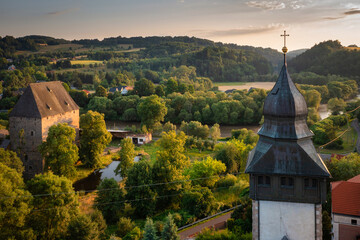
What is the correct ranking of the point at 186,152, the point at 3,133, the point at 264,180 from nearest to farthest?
the point at 264,180 < the point at 3,133 < the point at 186,152

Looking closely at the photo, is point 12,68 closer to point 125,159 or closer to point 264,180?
point 125,159

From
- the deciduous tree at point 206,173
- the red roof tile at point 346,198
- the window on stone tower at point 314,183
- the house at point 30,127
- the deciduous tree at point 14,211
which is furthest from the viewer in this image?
the house at point 30,127

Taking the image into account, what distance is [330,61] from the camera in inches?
3423

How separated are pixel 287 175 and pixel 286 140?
1.19m

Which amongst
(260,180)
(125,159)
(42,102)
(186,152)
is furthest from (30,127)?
(260,180)

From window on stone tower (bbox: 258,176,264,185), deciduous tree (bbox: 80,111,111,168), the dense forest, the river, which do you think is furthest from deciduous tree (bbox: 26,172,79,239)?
deciduous tree (bbox: 80,111,111,168)

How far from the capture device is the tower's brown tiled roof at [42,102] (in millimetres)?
32375

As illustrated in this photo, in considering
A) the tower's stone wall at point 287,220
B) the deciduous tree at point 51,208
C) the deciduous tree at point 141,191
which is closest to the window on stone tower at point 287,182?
the tower's stone wall at point 287,220

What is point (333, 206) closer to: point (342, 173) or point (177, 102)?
point (342, 173)

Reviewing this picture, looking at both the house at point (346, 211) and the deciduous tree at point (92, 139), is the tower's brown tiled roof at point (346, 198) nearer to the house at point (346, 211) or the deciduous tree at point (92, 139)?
the house at point (346, 211)

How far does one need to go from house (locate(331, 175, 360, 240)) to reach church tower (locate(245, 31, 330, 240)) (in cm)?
630

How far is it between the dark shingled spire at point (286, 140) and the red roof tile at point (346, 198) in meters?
6.91

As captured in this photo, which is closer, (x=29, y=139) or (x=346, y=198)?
(x=346, y=198)

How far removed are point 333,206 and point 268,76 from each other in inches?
3388
